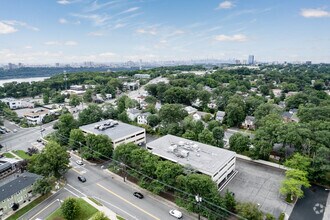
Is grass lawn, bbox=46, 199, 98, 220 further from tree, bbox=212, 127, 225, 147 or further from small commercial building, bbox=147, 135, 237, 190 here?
tree, bbox=212, 127, 225, 147

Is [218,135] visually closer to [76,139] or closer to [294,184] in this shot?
[294,184]

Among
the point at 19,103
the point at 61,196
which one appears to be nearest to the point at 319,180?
the point at 61,196

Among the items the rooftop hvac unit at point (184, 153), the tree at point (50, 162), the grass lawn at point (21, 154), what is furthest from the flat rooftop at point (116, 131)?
the rooftop hvac unit at point (184, 153)

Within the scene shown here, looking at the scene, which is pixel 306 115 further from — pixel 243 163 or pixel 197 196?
pixel 197 196

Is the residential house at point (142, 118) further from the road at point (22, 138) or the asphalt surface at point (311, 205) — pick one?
the asphalt surface at point (311, 205)

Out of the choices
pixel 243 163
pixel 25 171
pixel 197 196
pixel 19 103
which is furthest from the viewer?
pixel 19 103

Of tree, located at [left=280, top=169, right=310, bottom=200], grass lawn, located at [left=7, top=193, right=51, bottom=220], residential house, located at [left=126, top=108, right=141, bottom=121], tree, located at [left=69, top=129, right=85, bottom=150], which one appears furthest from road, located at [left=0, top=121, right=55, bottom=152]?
tree, located at [left=280, top=169, right=310, bottom=200]
